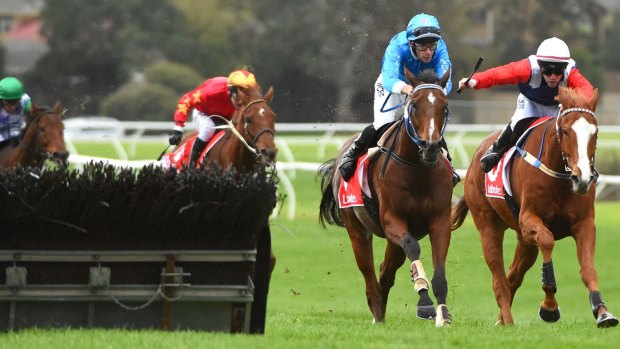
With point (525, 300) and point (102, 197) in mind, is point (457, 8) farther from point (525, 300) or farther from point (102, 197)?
point (102, 197)

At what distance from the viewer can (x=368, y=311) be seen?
1167 centimetres

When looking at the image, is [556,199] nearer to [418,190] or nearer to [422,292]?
[418,190]

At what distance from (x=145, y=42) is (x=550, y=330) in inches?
1470

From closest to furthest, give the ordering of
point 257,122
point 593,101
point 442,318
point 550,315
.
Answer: point 442,318, point 593,101, point 550,315, point 257,122

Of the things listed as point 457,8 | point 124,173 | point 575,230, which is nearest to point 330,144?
point 457,8

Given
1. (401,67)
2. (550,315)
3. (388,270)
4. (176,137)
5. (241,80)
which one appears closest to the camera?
(550,315)

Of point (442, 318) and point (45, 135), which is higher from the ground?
point (45, 135)

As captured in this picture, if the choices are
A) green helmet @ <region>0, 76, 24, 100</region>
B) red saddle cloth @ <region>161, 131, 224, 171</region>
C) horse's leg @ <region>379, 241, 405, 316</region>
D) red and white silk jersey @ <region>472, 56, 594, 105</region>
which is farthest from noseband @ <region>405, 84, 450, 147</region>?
green helmet @ <region>0, 76, 24, 100</region>

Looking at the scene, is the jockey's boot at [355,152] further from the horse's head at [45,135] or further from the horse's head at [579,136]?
the horse's head at [45,135]

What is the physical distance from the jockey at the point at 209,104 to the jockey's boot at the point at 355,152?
1506 millimetres

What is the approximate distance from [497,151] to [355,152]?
3.21 ft

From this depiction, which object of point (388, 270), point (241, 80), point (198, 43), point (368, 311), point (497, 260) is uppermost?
point (198, 43)

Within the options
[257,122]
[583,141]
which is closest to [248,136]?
[257,122]

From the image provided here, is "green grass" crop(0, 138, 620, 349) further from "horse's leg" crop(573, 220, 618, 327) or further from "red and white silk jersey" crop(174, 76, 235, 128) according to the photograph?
"red and white silk jersey" crop(174, 76, 235, 128)
